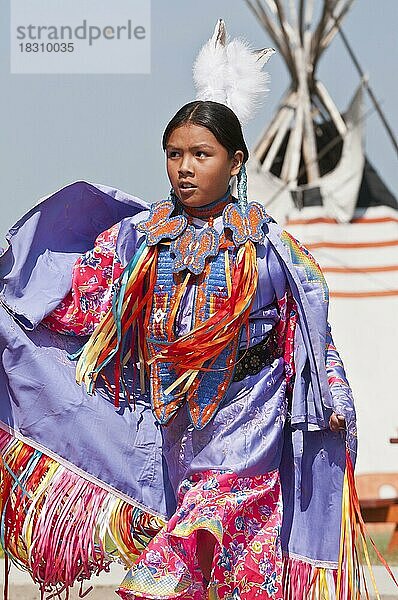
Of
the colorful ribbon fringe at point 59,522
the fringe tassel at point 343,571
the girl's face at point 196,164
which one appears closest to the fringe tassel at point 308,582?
the fringe tassel at point 343,571

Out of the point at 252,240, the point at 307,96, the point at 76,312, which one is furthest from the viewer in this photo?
the point at 307,96

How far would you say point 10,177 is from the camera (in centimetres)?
495

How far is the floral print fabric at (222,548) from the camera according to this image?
8.77ft

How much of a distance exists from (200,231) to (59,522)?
0.71m

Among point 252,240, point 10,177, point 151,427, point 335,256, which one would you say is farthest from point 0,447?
point 335,256

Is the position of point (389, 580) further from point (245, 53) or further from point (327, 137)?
point (245, 53)

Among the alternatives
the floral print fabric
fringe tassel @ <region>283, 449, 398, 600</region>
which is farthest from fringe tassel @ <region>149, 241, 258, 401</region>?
fringe tassel @ <region>283, 449, 398, 600</region>

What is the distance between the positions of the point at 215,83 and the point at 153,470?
2.81ft

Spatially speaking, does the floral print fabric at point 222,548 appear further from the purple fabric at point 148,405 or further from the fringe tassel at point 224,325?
the fringe tassel at point 224,325

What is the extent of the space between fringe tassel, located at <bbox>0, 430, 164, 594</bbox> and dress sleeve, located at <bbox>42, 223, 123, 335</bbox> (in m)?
0.29

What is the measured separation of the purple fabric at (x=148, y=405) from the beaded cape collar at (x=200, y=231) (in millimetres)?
47

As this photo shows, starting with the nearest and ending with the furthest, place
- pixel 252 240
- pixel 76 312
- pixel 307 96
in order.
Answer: pixel 252 240
pixel 76 312
pixel 307 96

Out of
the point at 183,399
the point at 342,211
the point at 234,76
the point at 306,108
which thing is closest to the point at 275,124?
the point at 306,108

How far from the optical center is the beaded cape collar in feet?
9.12
